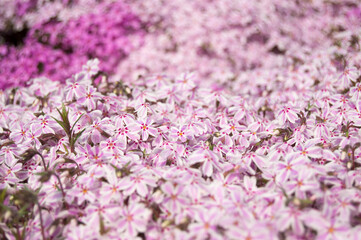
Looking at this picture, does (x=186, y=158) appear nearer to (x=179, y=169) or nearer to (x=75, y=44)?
(x=179, y=169)

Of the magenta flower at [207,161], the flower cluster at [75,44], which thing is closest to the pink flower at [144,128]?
the magenta flower at [207,161]

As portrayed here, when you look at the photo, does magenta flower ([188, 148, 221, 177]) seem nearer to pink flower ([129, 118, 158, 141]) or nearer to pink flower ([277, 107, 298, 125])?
pink flower ([129, 118, 158, 141])

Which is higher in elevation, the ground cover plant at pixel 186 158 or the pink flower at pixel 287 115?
the pink flower at pixel 287 115

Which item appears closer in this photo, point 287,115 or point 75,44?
point 287,115

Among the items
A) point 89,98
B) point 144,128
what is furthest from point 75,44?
point 144,128

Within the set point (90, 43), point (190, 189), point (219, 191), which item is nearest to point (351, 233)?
point (219, 191)

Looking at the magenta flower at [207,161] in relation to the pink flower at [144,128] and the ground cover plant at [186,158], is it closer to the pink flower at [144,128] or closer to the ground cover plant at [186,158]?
the ground cover plant at [186,158]

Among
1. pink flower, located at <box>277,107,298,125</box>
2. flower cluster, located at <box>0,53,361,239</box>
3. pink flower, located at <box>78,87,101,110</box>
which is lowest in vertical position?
flower cluster, located at <box>0,53,361,239</box>

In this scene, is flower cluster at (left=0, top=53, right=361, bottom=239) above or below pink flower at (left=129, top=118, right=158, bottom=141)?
below

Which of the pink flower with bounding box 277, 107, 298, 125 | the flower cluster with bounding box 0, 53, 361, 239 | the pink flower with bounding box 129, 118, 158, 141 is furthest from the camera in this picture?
the pink flower with bounding box 277, 107, 298, 125

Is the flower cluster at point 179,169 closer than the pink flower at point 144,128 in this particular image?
Yes

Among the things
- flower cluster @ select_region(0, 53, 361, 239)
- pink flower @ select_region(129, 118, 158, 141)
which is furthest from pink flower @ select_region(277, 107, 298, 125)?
pink flower @ select_region(129, 118, 158, 141)
